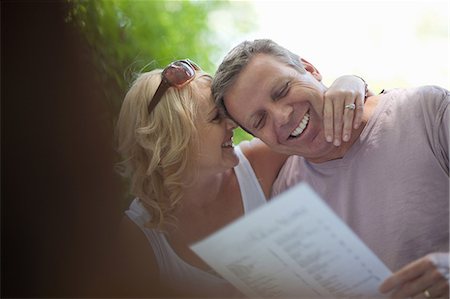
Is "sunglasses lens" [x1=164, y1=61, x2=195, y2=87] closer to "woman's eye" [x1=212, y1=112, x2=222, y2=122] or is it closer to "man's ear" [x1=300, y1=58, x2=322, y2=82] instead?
"woman's eye" [x1=212, y1=112, x2=222, y2=122]

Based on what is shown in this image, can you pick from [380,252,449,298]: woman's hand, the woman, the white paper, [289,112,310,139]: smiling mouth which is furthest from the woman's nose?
[380,252,449,298]: woman's hand

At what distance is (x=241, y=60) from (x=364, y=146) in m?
0.26

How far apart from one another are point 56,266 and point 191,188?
280 millimetres

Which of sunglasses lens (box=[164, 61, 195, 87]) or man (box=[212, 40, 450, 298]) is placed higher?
sunglasses lens (box=[164, 61, 195, 87])

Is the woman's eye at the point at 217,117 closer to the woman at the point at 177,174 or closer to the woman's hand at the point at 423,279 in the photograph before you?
the woman at the point at 177,174

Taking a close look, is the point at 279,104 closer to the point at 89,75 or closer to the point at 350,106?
the point at 350,106

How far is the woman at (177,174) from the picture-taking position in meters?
1.05

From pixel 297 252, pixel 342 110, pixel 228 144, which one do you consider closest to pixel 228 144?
pixel 228 144

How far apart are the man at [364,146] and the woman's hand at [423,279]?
0.08 meters

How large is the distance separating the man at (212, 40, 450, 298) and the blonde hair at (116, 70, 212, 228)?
0.22 feet

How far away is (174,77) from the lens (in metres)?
1.04

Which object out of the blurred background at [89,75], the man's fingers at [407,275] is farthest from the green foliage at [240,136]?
the man's fingers at [407,275]

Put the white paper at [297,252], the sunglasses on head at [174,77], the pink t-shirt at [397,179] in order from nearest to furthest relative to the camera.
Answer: the white paper at [297,252]
the pink t-shirt at [397,179]
the sunglasses on head at [174,77]

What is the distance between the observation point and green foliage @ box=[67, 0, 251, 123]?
1.06 m
